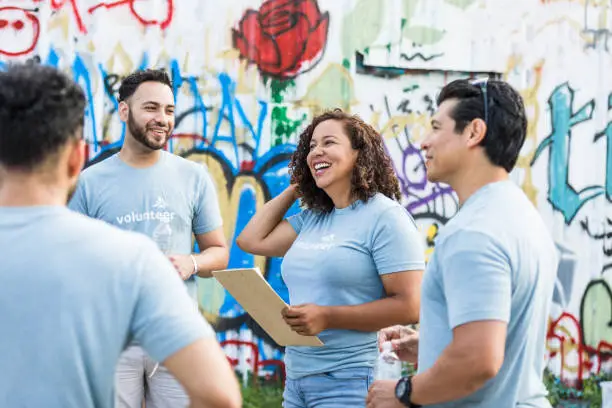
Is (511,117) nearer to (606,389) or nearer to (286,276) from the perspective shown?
(286,276)

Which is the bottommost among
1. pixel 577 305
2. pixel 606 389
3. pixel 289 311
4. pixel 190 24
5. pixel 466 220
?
pixel 606 389

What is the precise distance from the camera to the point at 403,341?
126 inches

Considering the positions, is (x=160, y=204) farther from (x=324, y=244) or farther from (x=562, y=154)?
(x=562, y=154)

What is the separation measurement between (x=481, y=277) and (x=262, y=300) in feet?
4.80

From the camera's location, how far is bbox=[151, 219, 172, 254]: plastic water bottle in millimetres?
4258

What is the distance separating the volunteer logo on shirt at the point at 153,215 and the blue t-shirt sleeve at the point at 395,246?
1083mm

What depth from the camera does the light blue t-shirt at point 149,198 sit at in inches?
167

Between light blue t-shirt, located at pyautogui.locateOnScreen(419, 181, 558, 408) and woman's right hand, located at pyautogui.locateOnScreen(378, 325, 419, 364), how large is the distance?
54 cm

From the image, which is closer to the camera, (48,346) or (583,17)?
(48,346)

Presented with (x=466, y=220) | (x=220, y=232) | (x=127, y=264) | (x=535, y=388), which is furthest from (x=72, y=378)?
(x=220, y=232)

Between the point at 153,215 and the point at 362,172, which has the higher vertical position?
the point at 362,172

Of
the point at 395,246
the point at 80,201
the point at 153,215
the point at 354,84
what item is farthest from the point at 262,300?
the point at 354,84

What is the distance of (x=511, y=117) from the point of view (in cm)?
271

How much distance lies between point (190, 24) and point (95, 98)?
81cm
